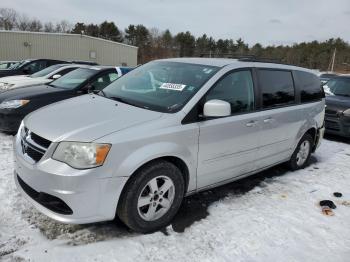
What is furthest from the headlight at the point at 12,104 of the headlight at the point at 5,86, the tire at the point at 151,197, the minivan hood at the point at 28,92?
the tire at the point at 151,197

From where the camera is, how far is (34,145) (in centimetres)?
308

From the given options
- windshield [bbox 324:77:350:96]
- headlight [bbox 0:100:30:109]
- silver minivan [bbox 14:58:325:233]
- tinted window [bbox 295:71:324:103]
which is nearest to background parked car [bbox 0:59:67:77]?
headlight [bbox 0:100:30:109]

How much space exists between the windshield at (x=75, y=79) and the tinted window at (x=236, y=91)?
4014 mm

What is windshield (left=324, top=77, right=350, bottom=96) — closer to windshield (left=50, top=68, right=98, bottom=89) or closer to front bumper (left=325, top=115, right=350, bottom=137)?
front bumper (left=325, top=115, right=350, bottom=137)

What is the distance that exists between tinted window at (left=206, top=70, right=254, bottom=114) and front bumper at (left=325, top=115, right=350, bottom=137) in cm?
479

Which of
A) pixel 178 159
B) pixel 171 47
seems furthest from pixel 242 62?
pixel 171 47

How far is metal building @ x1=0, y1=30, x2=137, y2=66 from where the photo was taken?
30.6 metres

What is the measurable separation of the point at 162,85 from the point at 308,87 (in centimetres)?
285

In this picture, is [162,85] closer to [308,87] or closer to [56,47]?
[308,87]

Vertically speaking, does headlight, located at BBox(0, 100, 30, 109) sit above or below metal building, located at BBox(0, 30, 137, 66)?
below

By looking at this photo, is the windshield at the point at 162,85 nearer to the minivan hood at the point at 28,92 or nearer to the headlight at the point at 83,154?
the headlight at the point at 83,154

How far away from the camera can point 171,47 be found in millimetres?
81188

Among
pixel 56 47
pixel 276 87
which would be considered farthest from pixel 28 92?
pixel 56 47

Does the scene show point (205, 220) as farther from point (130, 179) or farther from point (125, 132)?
point (125, 132)
